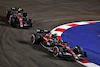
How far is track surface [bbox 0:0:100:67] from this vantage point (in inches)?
286

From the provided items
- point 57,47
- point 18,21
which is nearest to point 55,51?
point 57,47

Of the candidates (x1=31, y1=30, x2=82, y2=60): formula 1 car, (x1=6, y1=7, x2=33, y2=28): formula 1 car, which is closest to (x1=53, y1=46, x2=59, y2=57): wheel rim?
(x1=31, y1=30, x2=82, y2=60): formula 1 car

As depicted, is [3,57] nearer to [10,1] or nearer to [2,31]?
[2,31]

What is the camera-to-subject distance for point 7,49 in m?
8.23

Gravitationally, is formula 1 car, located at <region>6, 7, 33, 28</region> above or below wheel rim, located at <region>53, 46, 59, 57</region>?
above

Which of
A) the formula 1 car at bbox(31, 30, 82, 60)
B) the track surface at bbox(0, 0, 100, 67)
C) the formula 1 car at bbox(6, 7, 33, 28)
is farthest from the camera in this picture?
the formula 1 car at bbox(6, 7, 33, 28)

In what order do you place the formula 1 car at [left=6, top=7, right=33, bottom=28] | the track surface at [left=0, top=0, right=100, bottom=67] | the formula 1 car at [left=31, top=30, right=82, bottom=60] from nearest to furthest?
the track surface at [left=0, top=0, right=100, bottom=67] → the formula 1 car at [left=31, top=30, right=82, bottom=60] → the formula 1 car at [left=6, top=7, right=33, bottom=28]

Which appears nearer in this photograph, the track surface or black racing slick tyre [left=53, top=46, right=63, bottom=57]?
the track surface

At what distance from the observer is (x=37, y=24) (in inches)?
489

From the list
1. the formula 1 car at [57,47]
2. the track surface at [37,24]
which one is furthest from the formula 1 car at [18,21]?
the formula 1 car at [57,47]

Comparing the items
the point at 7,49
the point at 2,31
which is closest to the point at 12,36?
the point at 2,31

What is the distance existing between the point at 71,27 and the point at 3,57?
590 cm

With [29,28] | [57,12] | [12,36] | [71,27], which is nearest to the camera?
[12,36]

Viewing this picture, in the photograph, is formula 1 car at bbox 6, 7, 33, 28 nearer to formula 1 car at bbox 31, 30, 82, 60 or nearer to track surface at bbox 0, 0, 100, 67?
track surface at bbox 0, 0, 100, 67
